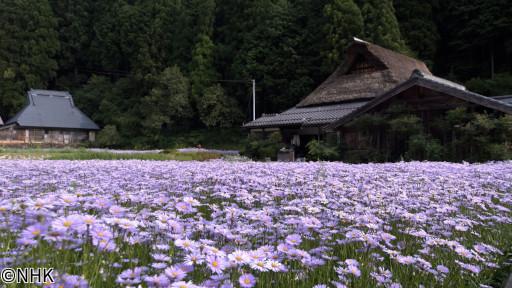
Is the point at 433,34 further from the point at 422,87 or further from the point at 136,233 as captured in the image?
the point at 136,233

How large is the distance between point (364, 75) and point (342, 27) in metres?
7.66

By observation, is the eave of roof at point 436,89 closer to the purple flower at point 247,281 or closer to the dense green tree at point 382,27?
the purple flower at point 247,281

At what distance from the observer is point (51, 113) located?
130 ft

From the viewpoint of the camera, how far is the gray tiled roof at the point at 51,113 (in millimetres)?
37750

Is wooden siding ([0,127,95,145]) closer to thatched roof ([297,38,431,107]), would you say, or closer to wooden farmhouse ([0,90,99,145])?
wooden farmhouse ([0,90,99,145])

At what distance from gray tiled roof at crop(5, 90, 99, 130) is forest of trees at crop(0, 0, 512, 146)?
2.06 m

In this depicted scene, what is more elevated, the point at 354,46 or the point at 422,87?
the point at 354,46

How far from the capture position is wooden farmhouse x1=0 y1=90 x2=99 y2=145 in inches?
1468

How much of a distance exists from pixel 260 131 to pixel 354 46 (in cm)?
817

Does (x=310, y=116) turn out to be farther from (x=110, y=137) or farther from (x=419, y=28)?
(x=110, y=137)

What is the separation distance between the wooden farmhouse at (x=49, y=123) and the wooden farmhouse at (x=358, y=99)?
80.5 feet

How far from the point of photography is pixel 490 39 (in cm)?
2995

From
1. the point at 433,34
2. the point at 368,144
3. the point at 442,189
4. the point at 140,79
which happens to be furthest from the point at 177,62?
the point at 442,189

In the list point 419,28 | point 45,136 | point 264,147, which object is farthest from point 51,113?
point 419,28
